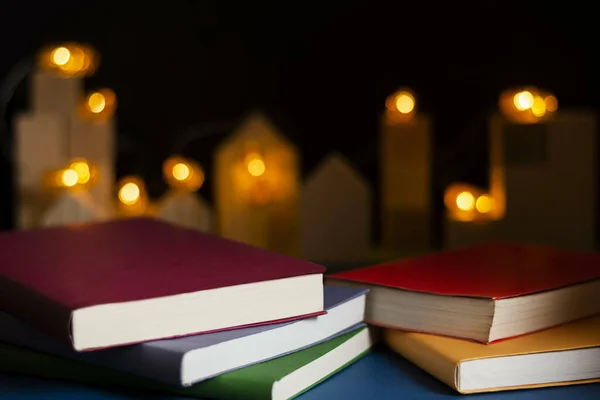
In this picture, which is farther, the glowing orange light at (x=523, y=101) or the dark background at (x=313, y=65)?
the dark background at (x=313, y=65)

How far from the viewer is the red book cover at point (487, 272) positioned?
2.28 feet

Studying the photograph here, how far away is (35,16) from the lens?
1569mm

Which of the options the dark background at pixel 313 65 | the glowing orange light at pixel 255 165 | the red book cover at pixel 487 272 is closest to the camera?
the red book cover at pixel 487 272

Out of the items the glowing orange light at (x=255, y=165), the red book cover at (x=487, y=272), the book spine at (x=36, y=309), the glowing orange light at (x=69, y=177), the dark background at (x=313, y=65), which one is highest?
the dark background at (x=313, y=65)

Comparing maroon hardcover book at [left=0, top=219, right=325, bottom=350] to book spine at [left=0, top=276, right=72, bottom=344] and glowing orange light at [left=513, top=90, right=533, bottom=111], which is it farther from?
glowing orange light at [left=513, top=90, right=533, bottom=111]

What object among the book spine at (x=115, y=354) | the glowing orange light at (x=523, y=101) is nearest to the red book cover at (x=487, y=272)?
the book spine at (x=115, y=354)

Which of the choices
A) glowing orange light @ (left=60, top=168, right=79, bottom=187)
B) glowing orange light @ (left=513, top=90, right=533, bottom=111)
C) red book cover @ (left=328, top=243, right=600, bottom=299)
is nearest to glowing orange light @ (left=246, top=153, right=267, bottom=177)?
glowing orange light @ (left=60, top=168, right=79, bottom=187)

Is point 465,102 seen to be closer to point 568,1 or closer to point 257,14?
point 568,1

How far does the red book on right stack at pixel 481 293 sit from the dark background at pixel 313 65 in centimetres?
85

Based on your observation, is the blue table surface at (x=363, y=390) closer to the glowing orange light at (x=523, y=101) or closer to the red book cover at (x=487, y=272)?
the red book cover at (x=487, y=272)

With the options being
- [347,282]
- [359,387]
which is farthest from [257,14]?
[359,387]

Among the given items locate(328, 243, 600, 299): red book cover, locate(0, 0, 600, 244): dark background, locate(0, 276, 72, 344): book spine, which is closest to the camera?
locate(0, 276, 72, 344): book spine

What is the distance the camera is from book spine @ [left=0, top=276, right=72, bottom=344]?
57 cm

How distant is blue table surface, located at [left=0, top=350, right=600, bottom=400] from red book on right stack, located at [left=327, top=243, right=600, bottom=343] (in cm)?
5
